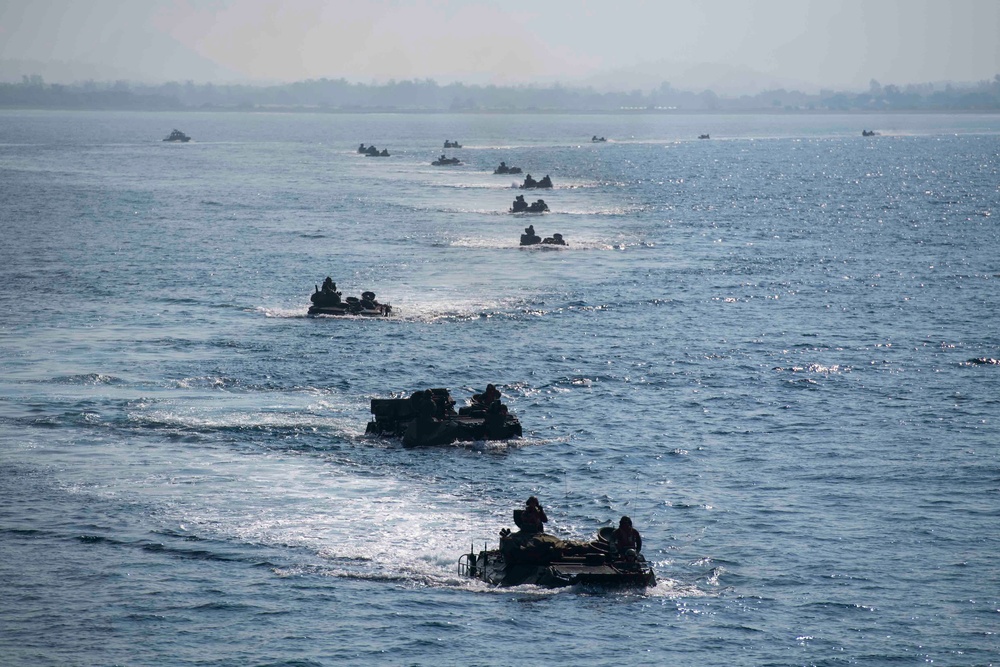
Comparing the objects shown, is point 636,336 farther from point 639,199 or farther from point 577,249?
point 639,199

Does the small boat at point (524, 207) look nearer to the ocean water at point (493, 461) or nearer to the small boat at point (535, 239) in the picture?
the small boat at point (535, 239)

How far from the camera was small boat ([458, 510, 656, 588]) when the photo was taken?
→ 144ft

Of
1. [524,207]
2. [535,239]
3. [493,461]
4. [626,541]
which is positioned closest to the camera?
[626,541]

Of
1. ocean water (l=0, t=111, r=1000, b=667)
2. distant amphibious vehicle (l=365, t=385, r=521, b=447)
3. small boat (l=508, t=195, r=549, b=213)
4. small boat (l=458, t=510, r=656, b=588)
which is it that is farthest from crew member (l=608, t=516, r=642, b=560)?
small boat (l=508, t=195, r=549, b=213)

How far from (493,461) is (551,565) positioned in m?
14.1

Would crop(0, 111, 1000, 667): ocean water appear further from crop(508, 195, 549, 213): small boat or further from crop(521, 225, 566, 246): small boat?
crop(508, 195, 549, 213): small boat

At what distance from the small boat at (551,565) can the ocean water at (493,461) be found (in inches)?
19.4

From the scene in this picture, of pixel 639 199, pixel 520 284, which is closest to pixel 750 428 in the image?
pixel 520 284

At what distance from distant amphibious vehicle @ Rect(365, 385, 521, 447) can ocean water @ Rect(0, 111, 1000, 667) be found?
2.85ft

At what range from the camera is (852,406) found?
68.4m

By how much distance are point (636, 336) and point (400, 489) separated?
36.6 meters

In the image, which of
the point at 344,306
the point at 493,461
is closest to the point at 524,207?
the point at 344,306

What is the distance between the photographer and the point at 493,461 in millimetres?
58188

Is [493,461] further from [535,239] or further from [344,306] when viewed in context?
[535,239]
